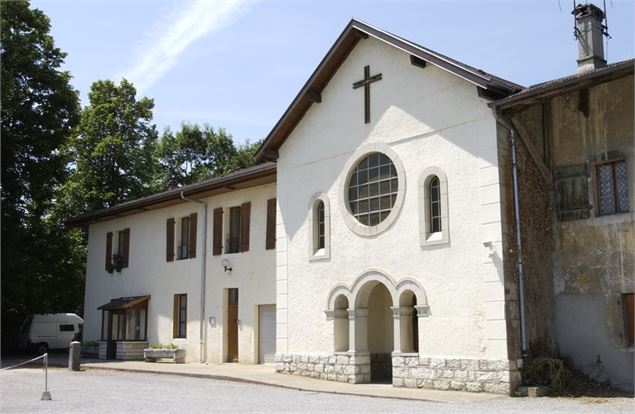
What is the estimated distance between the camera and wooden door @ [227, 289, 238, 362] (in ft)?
75.2

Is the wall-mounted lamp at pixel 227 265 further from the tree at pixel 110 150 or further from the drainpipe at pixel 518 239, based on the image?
the tree at pixel 110 150

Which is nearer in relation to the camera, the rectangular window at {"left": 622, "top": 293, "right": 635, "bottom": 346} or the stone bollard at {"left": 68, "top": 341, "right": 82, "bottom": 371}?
the rectangular window at {"left": 622, "top": 293, "right": 635, "bottom": 346}

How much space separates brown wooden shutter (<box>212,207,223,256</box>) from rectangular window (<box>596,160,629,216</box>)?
41.1 feet

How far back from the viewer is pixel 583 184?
15.2 m

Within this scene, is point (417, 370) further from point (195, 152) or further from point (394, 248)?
point (195, 152)

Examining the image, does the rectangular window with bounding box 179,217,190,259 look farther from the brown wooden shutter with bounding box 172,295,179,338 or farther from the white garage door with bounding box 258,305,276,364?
the white garage door with bounding box 258,305,276,364

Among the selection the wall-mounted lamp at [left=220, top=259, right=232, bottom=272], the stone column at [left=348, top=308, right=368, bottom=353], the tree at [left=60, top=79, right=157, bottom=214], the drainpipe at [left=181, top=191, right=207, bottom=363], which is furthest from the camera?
the tree at [left=60, top=79, right=157, bottom=214]

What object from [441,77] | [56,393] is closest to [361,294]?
[441,77]

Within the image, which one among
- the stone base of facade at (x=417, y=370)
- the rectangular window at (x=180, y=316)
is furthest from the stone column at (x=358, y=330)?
the rectangular window at (x=180, y=316)

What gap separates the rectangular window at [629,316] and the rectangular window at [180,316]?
15.0 meters

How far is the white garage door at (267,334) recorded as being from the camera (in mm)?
21641

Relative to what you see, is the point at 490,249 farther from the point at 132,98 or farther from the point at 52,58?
the point at 132,98

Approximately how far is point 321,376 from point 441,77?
7.54 metres

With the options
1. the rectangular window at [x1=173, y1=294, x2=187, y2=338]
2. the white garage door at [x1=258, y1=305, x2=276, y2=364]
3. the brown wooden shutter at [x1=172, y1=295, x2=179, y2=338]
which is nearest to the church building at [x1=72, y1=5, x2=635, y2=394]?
the white garage door at [x1=258, y1=305, x2=276, y2=364]
